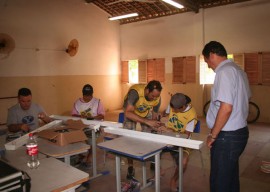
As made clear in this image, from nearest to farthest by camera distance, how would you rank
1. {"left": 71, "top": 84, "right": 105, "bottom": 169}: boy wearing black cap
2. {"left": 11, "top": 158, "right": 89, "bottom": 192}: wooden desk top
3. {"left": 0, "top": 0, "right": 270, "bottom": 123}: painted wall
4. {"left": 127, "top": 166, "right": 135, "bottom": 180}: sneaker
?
{"left": 11, "top": 158, "right": 89, "bottom": 192}: wooden desk top < {"left": 127, "top": 166, "right": 135, "bottom": 180}: sneaker < {"left": 71, "top": 84, "right": 105, "bottom": 169}: boy wearing black cap < {"left": 0, "top": 0, "right": 270, "bottom": 123}: painted wall

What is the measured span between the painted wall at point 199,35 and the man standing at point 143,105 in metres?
4.56

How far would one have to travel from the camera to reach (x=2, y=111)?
6.07 m

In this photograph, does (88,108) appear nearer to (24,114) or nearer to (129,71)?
(24,114)

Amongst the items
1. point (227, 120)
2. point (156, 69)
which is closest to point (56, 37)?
point (156, 69)

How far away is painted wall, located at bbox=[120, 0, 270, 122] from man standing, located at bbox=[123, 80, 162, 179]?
15.0 feet

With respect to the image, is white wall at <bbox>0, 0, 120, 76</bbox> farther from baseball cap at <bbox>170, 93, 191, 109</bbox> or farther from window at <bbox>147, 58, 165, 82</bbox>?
baseball cap at <bbox>170, 93, 191, 109</bbox>

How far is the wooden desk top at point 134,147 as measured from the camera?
202 cm

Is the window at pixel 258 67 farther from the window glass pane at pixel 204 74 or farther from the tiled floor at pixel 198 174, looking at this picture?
the tiled floor at pixel 198 174

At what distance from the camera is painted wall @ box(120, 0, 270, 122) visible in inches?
255

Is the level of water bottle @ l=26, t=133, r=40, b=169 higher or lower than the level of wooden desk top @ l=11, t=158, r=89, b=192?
higher

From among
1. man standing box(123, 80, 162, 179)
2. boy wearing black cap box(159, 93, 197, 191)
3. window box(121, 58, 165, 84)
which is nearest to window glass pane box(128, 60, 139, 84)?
window box(121, 58, 165, 84)

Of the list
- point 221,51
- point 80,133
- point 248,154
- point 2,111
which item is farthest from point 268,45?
point 2,111

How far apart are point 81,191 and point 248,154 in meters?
2.90

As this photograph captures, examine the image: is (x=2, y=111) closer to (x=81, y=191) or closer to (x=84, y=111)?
(x=84, y=111)
